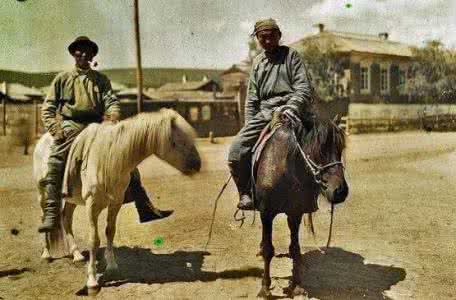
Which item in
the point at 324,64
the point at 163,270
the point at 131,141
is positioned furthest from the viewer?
the point at 324,64

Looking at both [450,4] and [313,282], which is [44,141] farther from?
[450,4]

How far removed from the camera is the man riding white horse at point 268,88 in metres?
4.79

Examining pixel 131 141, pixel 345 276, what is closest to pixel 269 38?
pixel 131 141

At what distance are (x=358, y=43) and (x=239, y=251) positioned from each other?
2842 cm

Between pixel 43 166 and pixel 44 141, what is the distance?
319 mm

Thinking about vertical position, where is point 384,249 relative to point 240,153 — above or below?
below

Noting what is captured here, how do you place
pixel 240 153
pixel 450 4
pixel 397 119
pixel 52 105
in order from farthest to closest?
pixel 397 119
pixel 450 4
pixel 52 105
pixel 240 153

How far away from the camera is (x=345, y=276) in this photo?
16.6ft

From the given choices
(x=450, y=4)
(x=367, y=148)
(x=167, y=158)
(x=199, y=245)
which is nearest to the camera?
(x=167, y=158)

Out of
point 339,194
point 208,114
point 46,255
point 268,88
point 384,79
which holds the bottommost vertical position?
point 46,255

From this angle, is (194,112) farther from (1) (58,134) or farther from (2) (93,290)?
(2) (93,290)

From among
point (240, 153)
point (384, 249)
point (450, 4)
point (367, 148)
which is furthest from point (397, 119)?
point (240, 153)

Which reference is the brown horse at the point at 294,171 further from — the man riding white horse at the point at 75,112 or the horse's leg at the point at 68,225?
the horse's leg at the point at 68,225

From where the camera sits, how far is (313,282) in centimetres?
491
